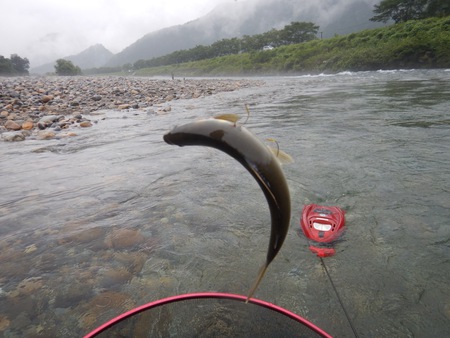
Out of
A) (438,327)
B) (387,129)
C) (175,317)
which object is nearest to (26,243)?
(175,317)

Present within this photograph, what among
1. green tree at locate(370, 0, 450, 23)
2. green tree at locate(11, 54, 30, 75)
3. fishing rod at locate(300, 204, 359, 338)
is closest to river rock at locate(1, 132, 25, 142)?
fishing rod at locate(300, 204, 359, 338)

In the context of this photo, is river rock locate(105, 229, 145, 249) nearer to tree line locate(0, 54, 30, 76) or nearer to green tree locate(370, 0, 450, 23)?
green tree locate(370, 0, 450, 23)

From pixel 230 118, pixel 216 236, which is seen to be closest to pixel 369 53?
pixel 216 236

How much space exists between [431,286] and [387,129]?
490 centimetres

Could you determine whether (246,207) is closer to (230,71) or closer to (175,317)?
(175,317)

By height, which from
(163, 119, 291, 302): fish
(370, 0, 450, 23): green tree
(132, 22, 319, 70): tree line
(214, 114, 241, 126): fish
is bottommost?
(132, 22, 319, 70): tree line

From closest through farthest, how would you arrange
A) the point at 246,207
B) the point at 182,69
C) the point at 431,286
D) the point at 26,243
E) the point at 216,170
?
the point at 431,286 → the point at 26,243 → the point at 246,207 → the point at 216,170 → the point at 182,69

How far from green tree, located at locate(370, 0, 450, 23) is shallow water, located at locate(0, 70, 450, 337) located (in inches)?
1798

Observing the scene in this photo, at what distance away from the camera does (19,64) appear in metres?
88.5

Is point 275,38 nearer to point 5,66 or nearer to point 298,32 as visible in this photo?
point 298,32

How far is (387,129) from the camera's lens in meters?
6.23

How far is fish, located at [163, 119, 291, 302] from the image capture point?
1.37m

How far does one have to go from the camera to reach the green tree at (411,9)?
38.5 metres

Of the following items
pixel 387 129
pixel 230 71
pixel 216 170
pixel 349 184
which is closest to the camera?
pixel 349 184
